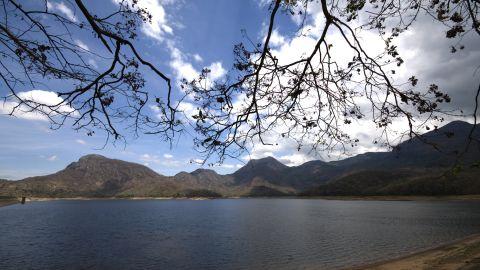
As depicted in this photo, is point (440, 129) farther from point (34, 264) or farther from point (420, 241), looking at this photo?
point (420, 241)

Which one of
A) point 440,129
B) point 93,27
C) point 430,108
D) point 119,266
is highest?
point 93,27

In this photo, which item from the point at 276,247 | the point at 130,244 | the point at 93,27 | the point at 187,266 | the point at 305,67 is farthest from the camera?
the point at 130,244

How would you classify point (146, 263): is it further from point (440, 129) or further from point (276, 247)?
point (440, 129)

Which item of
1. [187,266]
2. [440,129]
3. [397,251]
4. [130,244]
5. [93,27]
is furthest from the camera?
[130,244]

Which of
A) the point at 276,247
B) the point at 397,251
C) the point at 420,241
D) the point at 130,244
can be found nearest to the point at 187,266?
the point at 276,247

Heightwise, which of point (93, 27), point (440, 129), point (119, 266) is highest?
point (93, 27)

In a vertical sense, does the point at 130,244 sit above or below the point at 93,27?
below

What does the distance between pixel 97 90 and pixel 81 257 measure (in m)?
46.7

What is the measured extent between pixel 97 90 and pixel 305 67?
404 cm

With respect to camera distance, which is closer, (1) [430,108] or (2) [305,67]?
(1) [430,108]

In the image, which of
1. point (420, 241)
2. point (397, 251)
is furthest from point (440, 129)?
point (420, 241)

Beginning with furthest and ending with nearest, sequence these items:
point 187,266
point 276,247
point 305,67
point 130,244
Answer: point 130,244 → point 276,247 → point 187,266 → point 305,67

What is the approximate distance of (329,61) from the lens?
24.3 ft

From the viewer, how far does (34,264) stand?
41.4m
